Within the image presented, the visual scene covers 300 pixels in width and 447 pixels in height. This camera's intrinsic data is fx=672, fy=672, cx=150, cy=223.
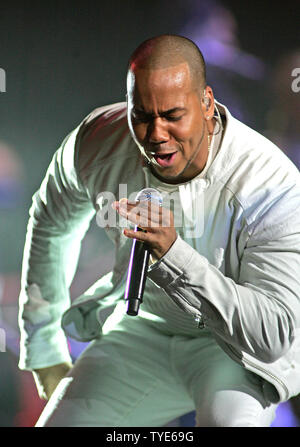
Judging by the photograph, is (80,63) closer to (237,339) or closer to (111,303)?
(111,303)

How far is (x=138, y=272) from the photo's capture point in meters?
1.36

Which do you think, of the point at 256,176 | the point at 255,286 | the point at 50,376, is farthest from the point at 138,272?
the point at 50,376

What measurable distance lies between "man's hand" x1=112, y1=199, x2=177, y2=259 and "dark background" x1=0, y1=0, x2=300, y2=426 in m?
0.83

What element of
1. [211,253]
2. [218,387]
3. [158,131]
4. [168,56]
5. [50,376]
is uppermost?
[168,56]

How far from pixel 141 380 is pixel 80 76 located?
103 centimetres

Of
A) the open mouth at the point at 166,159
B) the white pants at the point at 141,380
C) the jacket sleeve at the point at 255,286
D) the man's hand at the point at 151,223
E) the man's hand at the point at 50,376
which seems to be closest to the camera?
the man's hand at the point at 151,223

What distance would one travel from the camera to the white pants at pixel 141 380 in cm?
Result: 169

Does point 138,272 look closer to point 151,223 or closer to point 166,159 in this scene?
point 151,223

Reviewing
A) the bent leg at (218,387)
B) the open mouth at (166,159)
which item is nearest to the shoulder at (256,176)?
the open mouth at (166,159)

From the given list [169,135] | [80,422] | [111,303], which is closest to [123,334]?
[111,303]

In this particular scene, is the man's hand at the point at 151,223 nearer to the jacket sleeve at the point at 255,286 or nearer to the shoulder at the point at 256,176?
the jacket sleeve at the point at 255,286

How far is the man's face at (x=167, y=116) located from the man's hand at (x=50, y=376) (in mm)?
798

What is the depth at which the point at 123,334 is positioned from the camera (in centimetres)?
191

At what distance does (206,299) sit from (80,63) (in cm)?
110
